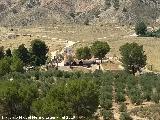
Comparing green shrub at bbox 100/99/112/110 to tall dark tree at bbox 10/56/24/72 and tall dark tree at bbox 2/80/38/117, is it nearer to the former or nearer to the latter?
tall dark tree at bbox 2/80/38/117

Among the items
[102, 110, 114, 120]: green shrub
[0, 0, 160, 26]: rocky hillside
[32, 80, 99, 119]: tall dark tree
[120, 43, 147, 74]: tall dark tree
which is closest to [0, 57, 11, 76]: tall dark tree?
[120, 43, 147, 74]: tall dark tree

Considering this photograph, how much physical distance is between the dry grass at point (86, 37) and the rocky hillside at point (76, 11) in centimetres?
1112

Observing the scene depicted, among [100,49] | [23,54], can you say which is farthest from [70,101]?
[100,49]

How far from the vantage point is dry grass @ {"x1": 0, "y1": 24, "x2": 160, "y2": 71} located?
419 ft

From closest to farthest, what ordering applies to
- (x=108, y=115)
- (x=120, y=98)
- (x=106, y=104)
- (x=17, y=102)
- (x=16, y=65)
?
1. (x=17, y=102)
2. (x=108, y=115)
3. (x=106, y=104)
4. (x=120, y=98)
5. (x=16, y=65)

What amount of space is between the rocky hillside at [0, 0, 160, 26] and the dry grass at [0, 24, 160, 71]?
11.1 metres

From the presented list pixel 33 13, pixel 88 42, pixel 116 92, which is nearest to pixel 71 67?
pixel 88 42

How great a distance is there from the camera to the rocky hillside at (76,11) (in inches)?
6796

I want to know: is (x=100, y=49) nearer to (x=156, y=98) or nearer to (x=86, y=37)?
(x=86, y=37)

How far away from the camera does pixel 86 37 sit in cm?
14462

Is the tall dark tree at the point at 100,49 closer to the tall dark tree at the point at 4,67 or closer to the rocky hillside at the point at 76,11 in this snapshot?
the tall dark tree at the point at 4,67

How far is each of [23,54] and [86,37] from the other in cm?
4560

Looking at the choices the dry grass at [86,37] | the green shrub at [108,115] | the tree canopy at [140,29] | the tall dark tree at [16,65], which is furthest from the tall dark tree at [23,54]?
the green shrub at [108,115]

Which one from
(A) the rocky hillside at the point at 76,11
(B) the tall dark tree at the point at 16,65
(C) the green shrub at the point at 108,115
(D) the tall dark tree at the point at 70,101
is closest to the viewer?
(D) the tall dark tree at the point at 70,101
